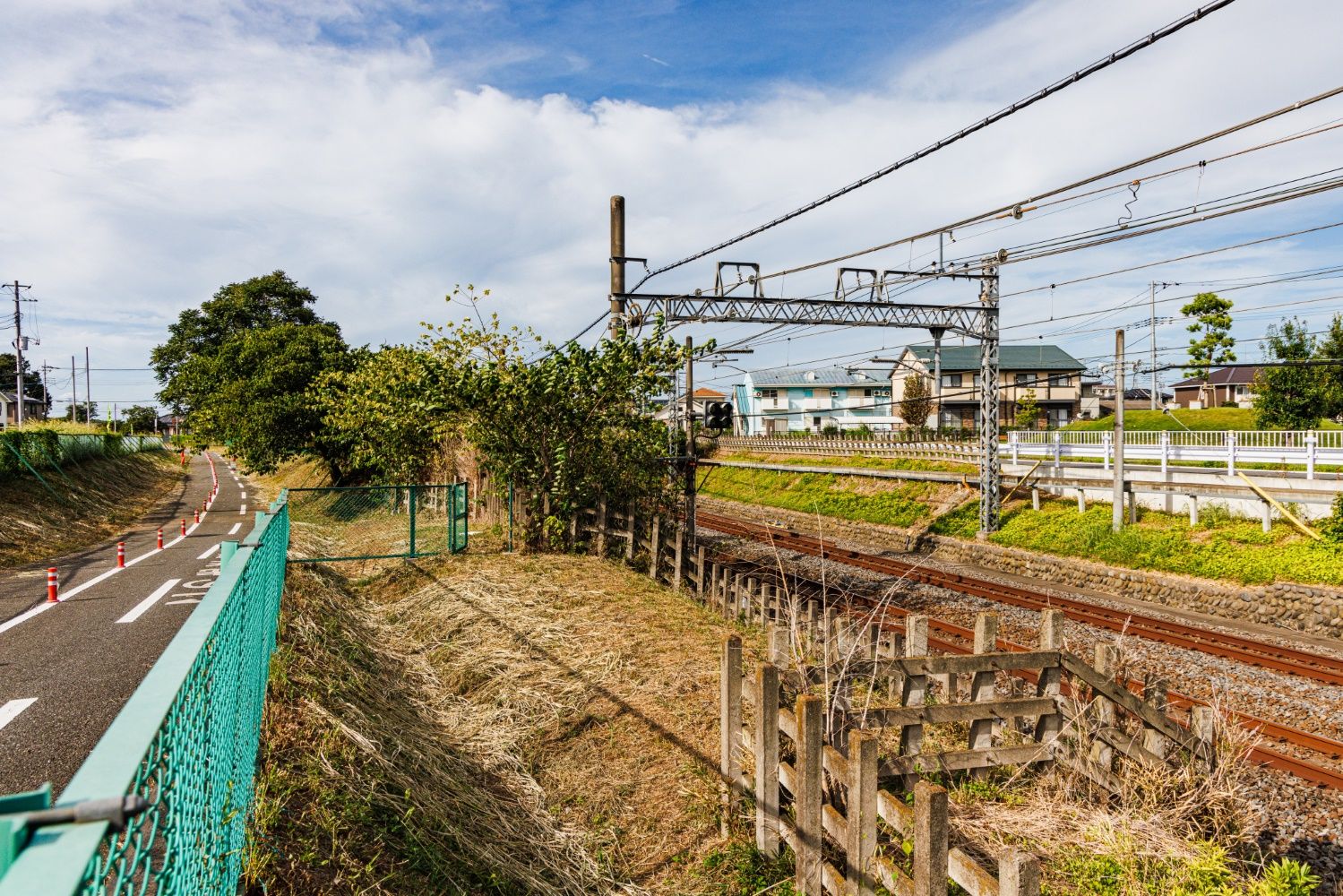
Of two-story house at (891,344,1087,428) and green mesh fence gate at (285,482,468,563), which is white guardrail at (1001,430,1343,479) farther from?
two-story house at (891,344,1087,428)

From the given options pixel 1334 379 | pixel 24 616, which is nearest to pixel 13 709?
pixel 24 616

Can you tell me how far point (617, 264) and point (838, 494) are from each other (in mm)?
15426

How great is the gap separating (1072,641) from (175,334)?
52.9 metres

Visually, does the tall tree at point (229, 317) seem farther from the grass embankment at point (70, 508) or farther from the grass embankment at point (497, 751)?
the grass embankment at point (497, 751)

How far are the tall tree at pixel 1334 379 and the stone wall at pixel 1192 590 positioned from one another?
1739 centimetres

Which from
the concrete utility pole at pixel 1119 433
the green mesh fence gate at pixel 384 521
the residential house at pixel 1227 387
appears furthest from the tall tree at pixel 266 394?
the residential house at pixel 1227 387

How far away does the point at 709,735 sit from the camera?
652 cm

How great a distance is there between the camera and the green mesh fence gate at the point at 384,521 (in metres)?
13.5

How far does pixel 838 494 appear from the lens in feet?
90.1

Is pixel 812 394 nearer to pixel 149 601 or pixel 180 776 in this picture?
pixel 149 601

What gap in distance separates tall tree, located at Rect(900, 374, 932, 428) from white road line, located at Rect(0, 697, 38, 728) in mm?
48229

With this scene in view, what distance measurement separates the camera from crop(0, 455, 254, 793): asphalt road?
18.0 ft

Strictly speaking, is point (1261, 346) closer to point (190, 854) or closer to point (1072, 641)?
point (1072, 641)

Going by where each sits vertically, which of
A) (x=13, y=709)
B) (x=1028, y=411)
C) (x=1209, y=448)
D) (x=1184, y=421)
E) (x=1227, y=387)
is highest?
(x=1227, y=387)
